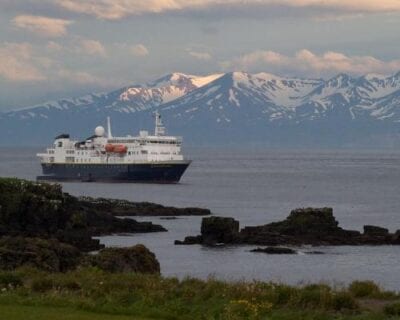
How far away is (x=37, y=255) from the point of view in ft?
72.4

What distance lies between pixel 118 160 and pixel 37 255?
9683 centimetres

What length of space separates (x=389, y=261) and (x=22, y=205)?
14.9m

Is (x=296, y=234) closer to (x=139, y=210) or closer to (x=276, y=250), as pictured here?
(x=276, y=250)

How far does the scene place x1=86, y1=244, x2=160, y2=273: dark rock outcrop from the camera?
2142cm

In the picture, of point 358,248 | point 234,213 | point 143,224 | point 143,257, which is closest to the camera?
point 143,257

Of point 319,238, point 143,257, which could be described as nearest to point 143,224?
point 319,238

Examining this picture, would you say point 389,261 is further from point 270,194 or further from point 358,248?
point 270,194

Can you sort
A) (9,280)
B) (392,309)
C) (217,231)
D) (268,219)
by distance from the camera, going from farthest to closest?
(268,219)
(217,231)
(9,280)
(392,309)

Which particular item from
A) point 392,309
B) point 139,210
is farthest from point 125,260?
point 139,210

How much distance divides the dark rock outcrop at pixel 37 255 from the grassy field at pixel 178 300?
156 inches

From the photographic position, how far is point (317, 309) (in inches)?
587

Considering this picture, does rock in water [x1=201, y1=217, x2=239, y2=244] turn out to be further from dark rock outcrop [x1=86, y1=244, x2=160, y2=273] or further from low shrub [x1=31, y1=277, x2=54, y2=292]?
low shrub [x1=31, y1=277, x2=54, y2=292]

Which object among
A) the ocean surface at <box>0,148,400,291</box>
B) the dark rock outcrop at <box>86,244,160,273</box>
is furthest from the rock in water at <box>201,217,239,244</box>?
the dark rock outcrop at <box>86,244,160,273</box>

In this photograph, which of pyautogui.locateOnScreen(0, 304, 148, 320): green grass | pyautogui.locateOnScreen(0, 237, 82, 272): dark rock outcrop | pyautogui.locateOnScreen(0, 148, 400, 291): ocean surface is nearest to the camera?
pyautogui.locateOnScreen(0, 304, 148, 320): green grass
